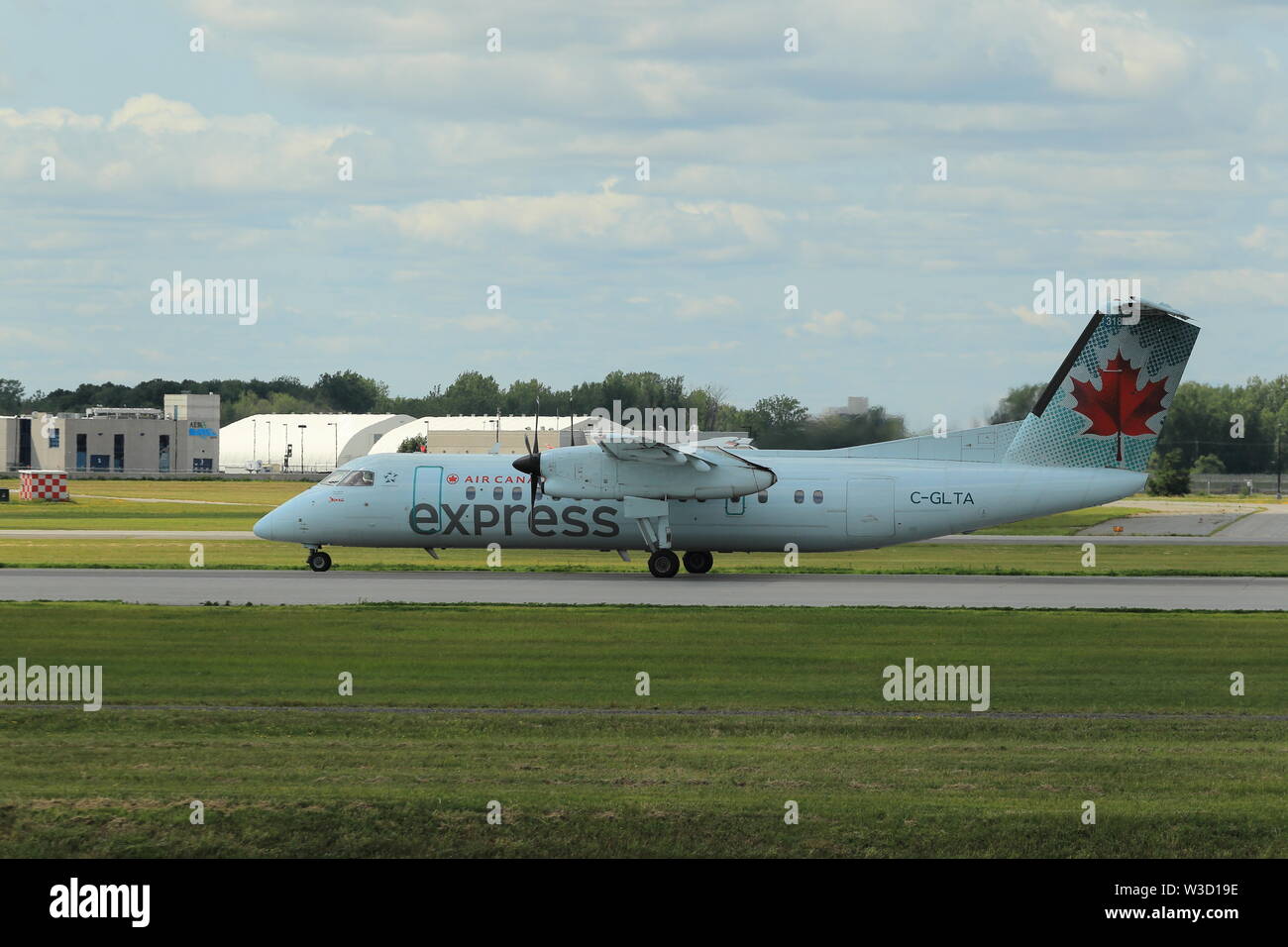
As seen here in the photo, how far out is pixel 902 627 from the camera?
2869cm

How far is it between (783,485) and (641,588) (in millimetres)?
6088

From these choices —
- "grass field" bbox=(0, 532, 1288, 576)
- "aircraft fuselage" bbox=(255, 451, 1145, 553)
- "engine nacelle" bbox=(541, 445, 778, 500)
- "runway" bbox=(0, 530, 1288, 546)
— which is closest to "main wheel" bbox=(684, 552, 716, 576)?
"aircraft fuselage" bbox=(255, 451, 1145, 553)

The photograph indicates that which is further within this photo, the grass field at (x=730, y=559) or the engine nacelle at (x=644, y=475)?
the grass field at (x=730, y=559)

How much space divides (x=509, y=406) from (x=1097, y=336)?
99.1 meters

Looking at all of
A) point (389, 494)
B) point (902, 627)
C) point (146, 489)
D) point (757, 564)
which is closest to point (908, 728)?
point (902, 627)

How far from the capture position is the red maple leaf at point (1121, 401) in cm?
3947

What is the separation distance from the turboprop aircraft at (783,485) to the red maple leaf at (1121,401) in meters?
0.04

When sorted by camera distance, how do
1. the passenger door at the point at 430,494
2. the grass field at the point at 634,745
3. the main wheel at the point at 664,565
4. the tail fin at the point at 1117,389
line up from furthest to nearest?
1. the passenger door at the point at 430,494
2. the main wheel at the point at 664,565
3. the tail fin at the point at 1117,389
4. the grass field at the point at 634,745

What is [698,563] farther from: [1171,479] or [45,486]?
[1171,479]

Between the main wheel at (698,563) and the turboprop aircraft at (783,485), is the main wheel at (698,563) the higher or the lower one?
the lower one

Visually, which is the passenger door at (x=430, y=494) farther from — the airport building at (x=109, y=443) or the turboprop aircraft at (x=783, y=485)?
the airport building at (x=109, y=443)

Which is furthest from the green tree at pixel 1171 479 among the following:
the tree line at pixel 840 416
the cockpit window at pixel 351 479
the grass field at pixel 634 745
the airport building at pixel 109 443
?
the airport building at pixel 109 443

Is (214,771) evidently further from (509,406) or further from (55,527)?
(509,406)
